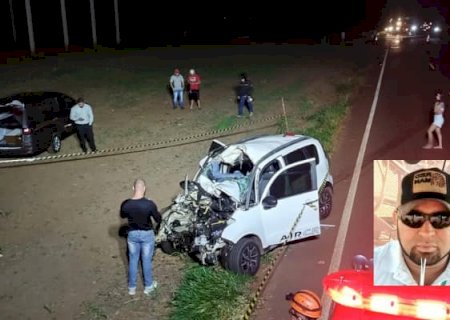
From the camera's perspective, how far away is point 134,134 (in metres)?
19.5

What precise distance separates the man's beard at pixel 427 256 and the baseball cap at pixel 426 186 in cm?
34

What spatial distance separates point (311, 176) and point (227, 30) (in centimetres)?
6944

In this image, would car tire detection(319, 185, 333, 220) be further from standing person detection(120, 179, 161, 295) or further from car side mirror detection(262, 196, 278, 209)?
standing person detection(120, 179, 161, 295)

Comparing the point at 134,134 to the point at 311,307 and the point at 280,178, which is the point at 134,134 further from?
the point at 311,307

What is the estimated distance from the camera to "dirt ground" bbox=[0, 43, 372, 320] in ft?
26.7

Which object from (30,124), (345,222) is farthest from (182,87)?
(345,222)

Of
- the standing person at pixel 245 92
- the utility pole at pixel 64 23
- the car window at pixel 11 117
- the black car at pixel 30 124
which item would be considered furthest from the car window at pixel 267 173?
the utility pole at pixel 64 23

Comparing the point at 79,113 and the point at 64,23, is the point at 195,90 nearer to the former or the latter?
the point at 79,113

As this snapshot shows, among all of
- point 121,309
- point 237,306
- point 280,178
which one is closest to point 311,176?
point 280,178

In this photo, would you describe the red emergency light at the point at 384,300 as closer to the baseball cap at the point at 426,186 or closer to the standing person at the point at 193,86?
the baseball cap at the point at 426,186

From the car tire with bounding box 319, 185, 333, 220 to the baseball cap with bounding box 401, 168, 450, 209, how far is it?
22.2ft

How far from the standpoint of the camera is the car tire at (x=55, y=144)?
1677 cm

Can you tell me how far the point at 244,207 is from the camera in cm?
850

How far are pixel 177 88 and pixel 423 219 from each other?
19025 millimetres
